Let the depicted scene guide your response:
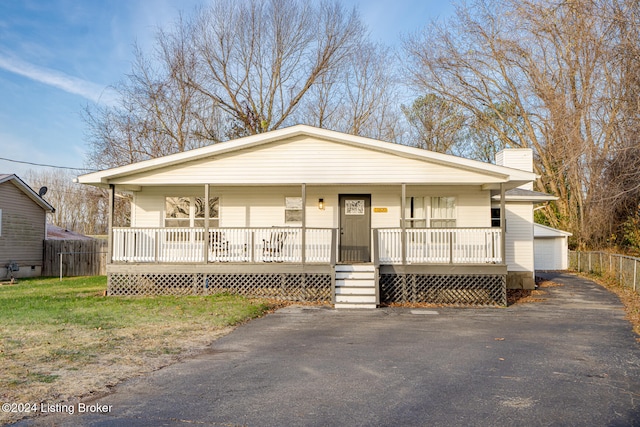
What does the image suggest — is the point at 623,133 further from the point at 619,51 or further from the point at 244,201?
the point at 244,201

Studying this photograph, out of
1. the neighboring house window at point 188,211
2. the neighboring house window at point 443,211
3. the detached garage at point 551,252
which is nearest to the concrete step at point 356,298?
the neighboring house window at point 443,211

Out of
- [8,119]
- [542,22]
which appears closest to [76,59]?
[8,119]

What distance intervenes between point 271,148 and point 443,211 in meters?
5.51

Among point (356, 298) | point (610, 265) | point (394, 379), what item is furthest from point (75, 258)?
point (610, 265)

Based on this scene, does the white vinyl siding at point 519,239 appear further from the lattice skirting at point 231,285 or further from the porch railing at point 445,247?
the lattice skirting at point 231,285

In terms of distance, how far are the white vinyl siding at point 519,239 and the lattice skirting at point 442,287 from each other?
3.99m

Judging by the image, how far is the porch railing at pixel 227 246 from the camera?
45.2ft

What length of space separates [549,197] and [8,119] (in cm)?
2924

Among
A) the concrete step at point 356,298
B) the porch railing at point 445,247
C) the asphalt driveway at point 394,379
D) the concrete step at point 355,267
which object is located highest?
the porch railing at point 445,247

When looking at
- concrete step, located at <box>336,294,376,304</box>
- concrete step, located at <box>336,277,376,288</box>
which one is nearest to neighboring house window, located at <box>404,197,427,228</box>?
concrete step, located at <box>336,277,376,288</box>

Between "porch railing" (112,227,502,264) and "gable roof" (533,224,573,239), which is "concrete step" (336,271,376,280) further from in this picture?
"gable roof" (533,224,573,239)

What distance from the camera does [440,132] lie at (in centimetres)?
3341

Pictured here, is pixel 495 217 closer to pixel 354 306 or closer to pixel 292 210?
pixel 292 210

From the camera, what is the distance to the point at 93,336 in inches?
320
